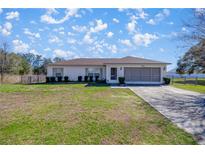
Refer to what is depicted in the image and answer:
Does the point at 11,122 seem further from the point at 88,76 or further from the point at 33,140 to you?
the point at 88,76

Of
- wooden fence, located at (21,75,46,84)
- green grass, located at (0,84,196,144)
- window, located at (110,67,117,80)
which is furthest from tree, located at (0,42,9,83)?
green grass, located at (0,84,196,144)

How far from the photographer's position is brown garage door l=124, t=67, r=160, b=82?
26.8 metres

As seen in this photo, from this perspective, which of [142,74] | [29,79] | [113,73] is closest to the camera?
[142,74]

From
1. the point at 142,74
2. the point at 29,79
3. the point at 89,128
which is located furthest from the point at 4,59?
the point at 89,128

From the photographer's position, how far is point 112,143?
209 inches

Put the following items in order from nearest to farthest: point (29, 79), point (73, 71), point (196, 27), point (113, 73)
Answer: point (196, 27) < point (113, 73) < point (73, 71) < point (29, 79)

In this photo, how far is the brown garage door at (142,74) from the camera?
26.8 m

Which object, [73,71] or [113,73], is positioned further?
[73,71]

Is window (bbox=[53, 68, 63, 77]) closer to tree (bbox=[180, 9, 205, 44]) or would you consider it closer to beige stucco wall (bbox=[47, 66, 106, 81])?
beige stucco wall (bbox=[47, 66, 106, 81])

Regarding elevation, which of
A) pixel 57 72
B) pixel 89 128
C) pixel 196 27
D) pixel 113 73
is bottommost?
pixel 89 128

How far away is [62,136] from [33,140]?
67 cm

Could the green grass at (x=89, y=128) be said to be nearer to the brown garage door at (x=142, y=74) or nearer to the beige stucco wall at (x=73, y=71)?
the brown garage door at (x=142, y=74)

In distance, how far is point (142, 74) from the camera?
27.0 m

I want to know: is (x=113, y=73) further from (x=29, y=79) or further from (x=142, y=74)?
(x=29, y=79)
